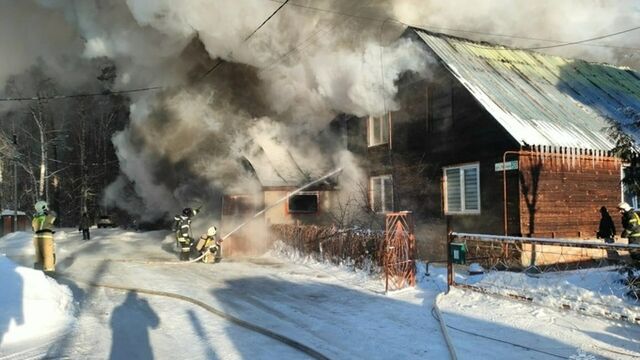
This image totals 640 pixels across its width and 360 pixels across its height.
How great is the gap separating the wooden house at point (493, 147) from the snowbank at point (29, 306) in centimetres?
867

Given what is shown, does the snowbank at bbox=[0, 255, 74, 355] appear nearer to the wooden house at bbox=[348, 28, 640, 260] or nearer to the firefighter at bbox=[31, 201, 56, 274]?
the firefighter at bbox=[31, 201, 56, 274]

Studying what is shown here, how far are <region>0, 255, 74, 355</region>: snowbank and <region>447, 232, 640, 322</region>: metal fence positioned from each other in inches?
220

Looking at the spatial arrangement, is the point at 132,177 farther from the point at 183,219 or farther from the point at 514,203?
the point at 514,203

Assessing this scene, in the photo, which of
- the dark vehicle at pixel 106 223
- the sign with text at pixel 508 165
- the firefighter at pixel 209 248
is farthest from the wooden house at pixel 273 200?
the dark vehicle at pixel 106 223

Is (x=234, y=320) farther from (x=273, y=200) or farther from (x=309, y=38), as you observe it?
(x=309, y=38)

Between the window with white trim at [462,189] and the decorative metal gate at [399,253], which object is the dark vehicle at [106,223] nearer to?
the window with white trim at [462,189]

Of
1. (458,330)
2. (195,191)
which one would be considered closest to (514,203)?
(458,330)

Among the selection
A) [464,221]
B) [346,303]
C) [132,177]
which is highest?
[132,177]

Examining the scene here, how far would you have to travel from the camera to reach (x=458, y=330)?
6.25 meters

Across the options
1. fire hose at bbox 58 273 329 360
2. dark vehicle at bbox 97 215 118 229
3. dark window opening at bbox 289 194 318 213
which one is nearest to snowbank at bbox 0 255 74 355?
fire hose at bbox 58 273 329 360

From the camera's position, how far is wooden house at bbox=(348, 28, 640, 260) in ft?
37.8

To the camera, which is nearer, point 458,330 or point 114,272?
point 458,330

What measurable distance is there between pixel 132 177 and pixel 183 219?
7.49 m

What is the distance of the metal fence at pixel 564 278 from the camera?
21.7 feet
